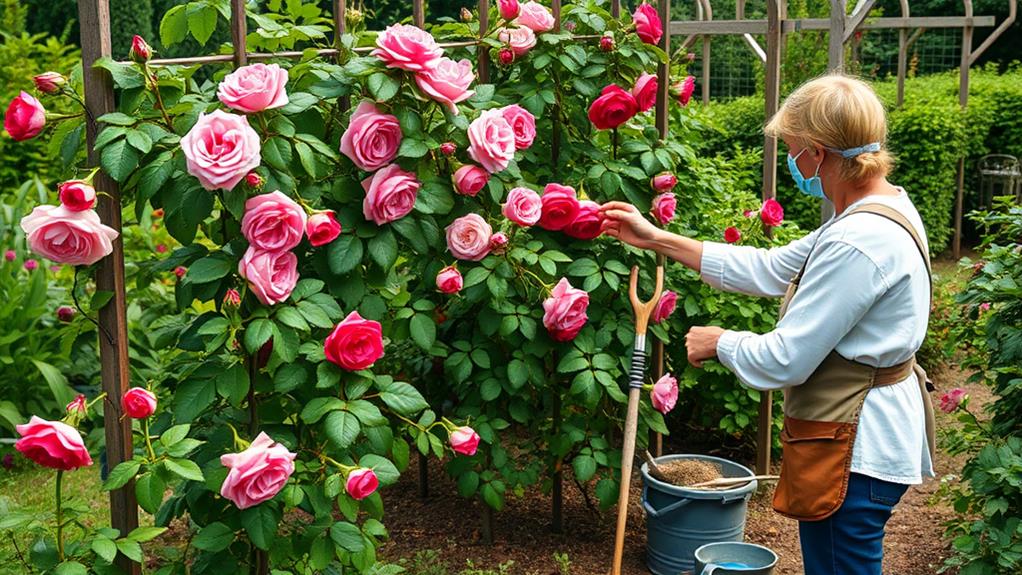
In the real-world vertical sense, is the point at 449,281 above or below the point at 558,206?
below

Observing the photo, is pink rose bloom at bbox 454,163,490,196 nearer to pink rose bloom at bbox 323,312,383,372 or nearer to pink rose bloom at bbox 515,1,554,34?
pink rose bloom at bbox 323,312,383,372

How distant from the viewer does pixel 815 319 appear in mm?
2182

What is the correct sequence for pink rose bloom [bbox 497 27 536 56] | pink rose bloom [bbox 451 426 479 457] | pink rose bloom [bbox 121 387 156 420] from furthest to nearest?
pink rose bloom [bbox 497 27 536 56]
pink rose bloom [bbox 451 426 479 457]
pink rose bloom [bbox 121 387 156 420]

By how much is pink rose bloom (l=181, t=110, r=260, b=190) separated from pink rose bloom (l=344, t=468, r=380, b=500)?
26.0 inches

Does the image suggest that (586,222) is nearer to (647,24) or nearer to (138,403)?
(647,24)

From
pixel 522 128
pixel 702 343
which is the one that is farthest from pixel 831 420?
pixel 522 128

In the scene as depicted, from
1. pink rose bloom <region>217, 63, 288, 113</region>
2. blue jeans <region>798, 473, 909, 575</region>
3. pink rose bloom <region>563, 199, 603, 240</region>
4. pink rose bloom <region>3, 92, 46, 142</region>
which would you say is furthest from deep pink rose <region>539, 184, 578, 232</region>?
pink rose bloom <region>3, 92, 46, 142</region>

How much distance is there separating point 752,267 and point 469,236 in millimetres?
751

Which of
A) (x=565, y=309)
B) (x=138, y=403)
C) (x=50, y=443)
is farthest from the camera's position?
(x=565, y=309)

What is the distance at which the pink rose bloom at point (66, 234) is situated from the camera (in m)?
2.07

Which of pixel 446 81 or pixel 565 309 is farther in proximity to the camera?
pixel 565 309

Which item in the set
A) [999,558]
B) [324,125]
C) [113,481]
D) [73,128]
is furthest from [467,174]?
[999,558]

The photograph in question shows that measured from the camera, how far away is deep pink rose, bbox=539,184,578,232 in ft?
9.62

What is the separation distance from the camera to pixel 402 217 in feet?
8.36
